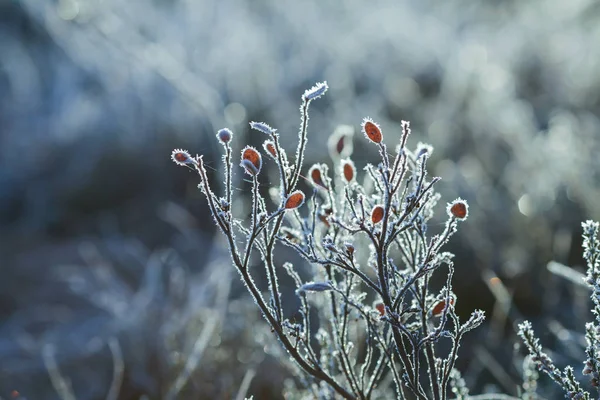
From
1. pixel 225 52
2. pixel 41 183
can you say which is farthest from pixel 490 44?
pixel 41 183

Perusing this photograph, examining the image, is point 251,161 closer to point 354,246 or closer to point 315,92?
point 315,92

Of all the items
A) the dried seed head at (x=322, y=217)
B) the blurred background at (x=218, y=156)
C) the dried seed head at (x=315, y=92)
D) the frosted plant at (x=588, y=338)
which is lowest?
the frosted plant at (x=588, y=338)

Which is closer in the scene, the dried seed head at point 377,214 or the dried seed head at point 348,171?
the dried seed head at point 377,214

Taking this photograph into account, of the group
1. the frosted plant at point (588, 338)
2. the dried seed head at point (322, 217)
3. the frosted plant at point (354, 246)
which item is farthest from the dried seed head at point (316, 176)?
the frosted plant at point (588, 338)

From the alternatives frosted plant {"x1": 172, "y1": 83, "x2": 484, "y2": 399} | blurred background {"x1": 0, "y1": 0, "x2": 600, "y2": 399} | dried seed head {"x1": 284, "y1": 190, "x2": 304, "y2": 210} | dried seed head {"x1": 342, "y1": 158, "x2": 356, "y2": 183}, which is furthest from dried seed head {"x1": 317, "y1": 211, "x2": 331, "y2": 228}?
blurred background {"x1": 0, "y1": 0, "x2": 600, "y2": 399}

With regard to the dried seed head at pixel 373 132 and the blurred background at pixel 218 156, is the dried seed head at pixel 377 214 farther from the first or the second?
the blurred background at pixel 218 156

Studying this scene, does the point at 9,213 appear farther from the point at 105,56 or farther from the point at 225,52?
the point at 225,52

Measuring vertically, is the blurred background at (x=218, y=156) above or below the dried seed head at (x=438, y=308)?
above
